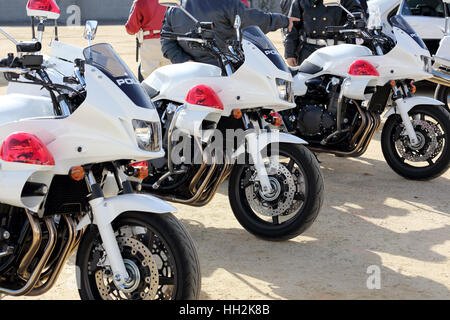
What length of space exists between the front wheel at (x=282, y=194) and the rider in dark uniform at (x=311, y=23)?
2935 mm

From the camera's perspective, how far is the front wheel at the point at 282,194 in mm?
4914

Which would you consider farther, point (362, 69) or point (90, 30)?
point (362, 69)

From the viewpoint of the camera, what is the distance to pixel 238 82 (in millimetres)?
5141

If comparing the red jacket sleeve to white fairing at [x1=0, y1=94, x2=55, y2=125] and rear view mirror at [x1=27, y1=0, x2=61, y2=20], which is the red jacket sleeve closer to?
rear view mirror at [x1=27, y1=0, x2=61, y2=20]

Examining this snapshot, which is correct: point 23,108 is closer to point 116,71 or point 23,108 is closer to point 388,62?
point 116,71

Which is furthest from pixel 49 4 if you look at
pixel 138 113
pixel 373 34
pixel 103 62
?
pixel 373 34

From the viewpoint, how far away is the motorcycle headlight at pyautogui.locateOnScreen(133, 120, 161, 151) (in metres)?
3.38

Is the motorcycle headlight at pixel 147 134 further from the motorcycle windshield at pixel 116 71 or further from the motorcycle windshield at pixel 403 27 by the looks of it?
the motorcycle windshield at pixel 403 27

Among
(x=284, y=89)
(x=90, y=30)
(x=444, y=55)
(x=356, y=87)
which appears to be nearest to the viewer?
(x=90, y=30)

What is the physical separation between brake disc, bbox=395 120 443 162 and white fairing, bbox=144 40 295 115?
1.88 meters

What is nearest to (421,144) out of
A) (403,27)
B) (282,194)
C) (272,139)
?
(403,27)

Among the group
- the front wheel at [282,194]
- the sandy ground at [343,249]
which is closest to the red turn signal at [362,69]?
the sandy ground at [343,249]

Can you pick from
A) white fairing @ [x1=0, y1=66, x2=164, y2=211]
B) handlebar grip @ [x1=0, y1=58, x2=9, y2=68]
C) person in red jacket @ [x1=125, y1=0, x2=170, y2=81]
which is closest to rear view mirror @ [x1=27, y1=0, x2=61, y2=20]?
handlebar grip @ [x1=0, y1=58, x2=9, y2=68]

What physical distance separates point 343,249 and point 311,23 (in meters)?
3.48
